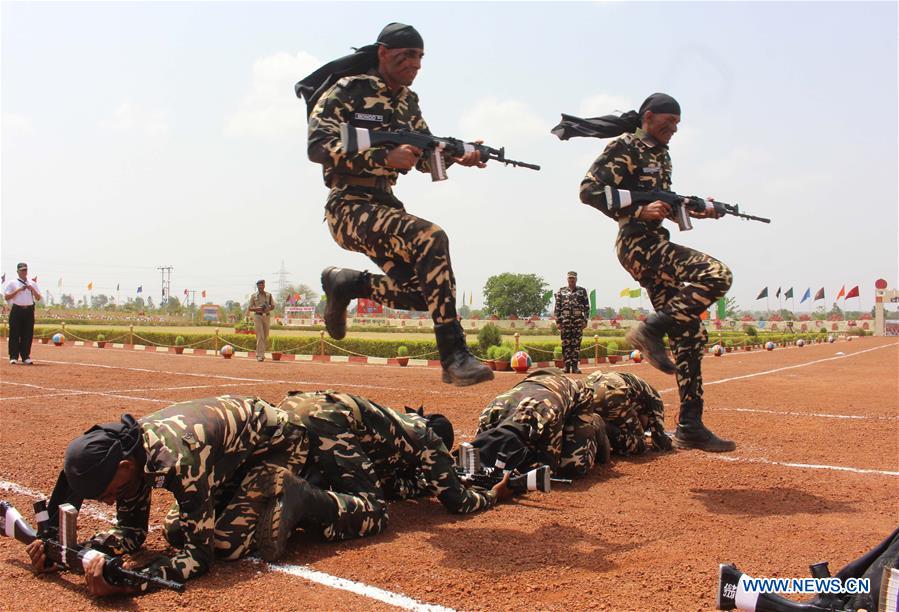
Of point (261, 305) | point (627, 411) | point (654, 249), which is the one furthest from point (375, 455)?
point (261, 305)

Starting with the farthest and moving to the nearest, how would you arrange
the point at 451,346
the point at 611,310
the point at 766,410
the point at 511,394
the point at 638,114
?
the point at 611,310 < the point at 766,410 < the point at 638,114 < the point at 511,394 < the point at 451,346

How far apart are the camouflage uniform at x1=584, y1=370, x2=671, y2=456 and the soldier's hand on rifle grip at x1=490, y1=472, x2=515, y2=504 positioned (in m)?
1.50

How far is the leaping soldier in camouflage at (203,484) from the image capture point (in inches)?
129

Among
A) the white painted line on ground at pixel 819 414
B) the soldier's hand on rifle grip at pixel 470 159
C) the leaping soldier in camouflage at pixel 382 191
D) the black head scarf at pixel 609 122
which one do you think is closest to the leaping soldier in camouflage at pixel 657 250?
the black head scarf at pixel 609 122

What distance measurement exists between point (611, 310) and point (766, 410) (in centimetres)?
12503

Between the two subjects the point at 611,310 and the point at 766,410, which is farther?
the point at 611,310

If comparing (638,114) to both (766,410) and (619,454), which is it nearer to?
(619,454)

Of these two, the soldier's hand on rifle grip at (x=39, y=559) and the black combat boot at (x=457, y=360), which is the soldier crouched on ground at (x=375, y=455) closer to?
the black combat boot at (x=457, y=360)

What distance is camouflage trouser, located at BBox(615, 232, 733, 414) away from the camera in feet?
19.1

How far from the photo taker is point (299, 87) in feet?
16.5

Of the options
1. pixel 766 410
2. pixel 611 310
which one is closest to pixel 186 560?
pixel 766 410

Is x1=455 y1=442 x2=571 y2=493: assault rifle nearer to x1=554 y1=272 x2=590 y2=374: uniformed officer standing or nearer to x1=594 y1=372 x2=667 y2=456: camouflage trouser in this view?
x1=594 y1=372 x2=667 y2=456: camouflage trouser

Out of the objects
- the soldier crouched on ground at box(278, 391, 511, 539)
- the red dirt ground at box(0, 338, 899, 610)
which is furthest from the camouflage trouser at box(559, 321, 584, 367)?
the soldier crouched on ground at box(278, 391, 511, 539)

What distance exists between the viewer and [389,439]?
177 inches
